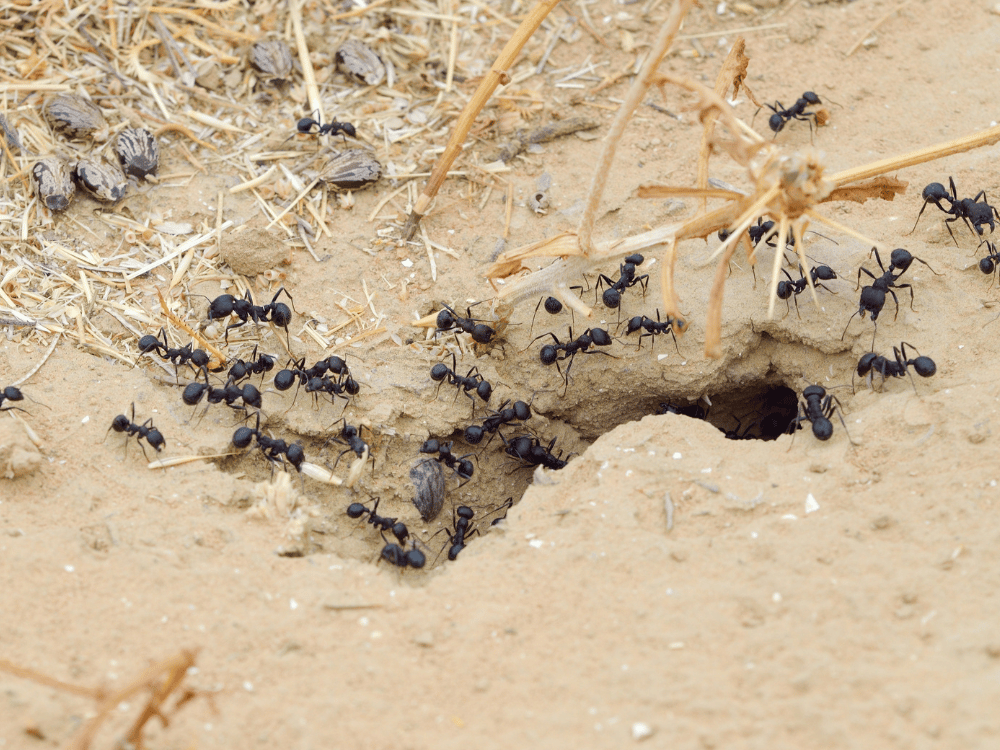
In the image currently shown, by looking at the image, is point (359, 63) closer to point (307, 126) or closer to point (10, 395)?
point (307, 126)

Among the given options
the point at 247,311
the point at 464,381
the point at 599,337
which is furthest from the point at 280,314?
the point at 599,337

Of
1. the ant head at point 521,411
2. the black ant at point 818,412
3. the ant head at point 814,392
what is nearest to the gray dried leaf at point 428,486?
the ant head at point 521,411

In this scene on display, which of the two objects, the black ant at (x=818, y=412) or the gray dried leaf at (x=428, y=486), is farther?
the gray dried leaf at (x=428, y=486)

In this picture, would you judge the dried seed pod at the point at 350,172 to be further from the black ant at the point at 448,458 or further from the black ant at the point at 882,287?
the black ant at the point at 882,287

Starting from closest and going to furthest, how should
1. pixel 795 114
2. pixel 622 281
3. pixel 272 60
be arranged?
pixel 622 281 < pixel 795 114 < pixel 272 60

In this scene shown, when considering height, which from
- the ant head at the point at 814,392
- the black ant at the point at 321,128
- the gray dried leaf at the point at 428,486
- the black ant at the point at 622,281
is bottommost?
the gray dried leaf at the point at 428,486

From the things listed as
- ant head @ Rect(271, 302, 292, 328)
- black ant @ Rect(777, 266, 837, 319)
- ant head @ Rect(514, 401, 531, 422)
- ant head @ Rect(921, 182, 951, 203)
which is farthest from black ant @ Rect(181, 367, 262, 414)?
ant head @ Rect(921, 182, 951, 203)

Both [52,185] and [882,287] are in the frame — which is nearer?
[882,287]
